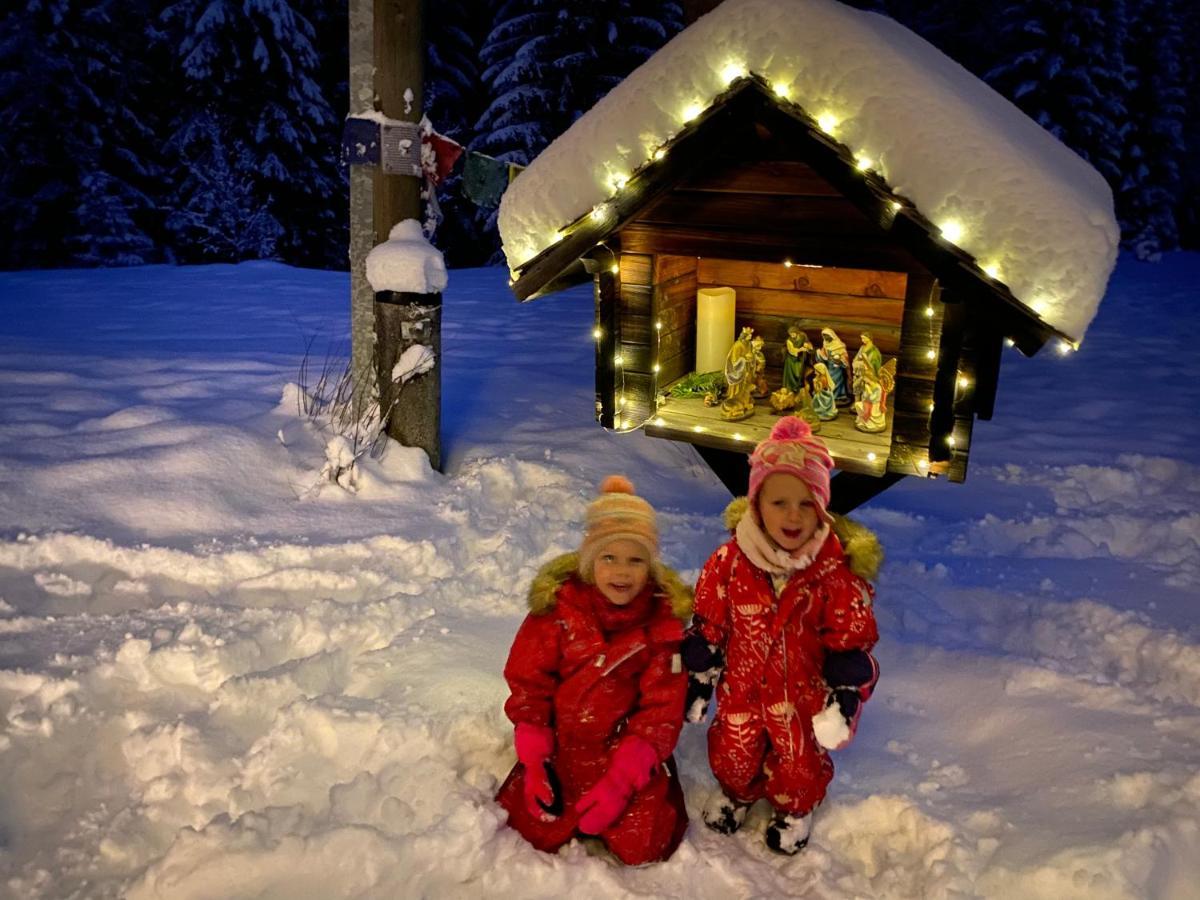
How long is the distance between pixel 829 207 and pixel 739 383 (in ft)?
3.26

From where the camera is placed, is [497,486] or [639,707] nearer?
[639,707]

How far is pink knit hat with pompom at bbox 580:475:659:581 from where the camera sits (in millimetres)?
2852

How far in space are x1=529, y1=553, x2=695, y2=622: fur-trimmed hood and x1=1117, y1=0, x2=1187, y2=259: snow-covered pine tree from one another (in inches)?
999

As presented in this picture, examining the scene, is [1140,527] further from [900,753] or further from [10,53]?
[10,53]

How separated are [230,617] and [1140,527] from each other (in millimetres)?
4976

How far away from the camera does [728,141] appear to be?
3299 millimetres

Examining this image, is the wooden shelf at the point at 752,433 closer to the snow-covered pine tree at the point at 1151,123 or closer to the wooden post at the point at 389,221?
the wooden post at the point at 389,221

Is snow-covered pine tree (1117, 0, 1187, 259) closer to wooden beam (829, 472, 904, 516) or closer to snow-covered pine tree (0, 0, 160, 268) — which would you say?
snow-covered pine tree (0, 0, 160, 268)

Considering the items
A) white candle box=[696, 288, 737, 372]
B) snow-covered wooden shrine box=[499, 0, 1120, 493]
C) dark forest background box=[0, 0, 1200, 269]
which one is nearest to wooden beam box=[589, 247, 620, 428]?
snow-covered wooden shrine box=[499, 0, 1120, 493]

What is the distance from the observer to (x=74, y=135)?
64.7 ft

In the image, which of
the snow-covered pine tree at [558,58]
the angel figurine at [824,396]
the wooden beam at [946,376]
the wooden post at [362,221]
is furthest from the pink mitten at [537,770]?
the snow-covered pine tree at [558,58]

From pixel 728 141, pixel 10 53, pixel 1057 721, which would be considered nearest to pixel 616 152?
pixel 728 141

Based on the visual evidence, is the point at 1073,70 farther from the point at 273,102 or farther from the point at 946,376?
the point at 946,376

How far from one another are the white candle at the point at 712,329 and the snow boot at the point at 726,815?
6.79 feet
